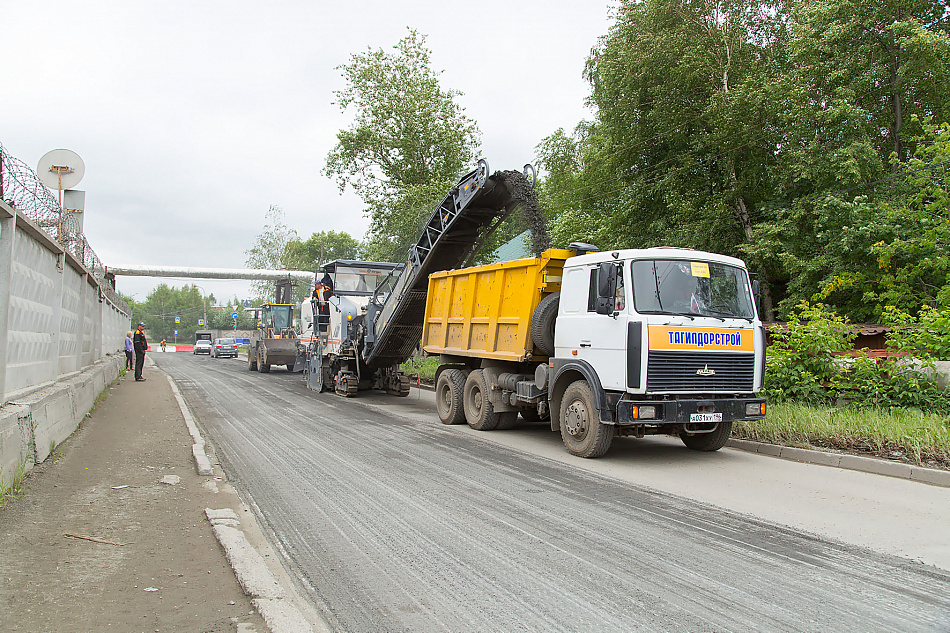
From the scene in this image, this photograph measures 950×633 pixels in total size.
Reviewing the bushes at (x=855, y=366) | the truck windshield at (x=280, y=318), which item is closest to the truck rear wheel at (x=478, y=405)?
the bushes at (x=855, y=366)

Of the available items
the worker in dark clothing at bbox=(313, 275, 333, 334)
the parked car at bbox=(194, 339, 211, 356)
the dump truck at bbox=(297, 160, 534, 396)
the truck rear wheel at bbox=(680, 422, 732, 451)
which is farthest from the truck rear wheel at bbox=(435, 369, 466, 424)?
the parked car at bbox=(194, 339, 211, 356)

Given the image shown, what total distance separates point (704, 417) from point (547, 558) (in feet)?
13.9

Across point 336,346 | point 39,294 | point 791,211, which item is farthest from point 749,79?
point 39,294

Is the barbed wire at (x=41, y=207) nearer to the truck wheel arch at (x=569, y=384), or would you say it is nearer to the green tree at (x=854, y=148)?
the truck wheel arch at (x=569, y=384)

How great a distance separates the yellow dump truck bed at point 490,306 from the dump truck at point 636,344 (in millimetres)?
33

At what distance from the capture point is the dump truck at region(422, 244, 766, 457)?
798 cm

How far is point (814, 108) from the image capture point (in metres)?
15.6

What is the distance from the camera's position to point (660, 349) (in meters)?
7.91

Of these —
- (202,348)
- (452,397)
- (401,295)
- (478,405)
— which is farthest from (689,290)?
(202,348)

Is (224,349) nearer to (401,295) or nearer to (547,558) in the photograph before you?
(401,295)

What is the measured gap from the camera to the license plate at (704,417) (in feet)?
26.4

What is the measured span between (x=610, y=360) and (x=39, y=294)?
23.8 ft

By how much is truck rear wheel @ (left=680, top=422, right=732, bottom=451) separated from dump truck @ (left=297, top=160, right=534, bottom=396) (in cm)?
529

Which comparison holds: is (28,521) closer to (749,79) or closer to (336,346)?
(336,346)
